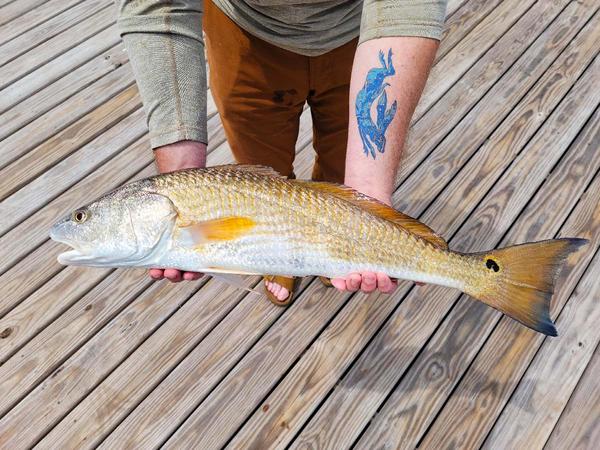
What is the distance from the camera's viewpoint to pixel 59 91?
12.7 ft

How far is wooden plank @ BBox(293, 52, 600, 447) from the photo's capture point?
2463mm

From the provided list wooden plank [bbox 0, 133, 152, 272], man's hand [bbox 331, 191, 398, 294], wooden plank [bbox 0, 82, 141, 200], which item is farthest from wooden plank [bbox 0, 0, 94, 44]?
man's hand [bbox 331, 191, 398, 294]

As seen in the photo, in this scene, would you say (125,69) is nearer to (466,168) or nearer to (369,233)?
(466,168)

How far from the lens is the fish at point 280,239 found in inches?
66.2

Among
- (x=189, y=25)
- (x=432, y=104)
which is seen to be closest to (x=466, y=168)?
(x=432, y=104)

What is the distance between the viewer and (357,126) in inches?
73.9

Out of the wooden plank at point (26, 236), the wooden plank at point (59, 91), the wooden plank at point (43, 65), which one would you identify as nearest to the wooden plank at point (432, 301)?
the wooden plank at point (26, 236)

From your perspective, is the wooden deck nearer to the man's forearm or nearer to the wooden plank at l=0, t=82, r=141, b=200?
the wooden plank at l=0, t=82, r=141, b=200

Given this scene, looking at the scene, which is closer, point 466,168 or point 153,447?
point 153,447

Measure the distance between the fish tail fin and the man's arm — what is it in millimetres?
325

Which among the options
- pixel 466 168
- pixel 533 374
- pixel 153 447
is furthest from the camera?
pixel 466 168

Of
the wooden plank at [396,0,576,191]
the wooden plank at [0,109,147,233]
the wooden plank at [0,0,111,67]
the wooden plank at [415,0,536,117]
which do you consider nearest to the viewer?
the wooden plank at [0,109,147,233]

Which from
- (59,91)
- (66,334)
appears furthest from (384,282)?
(59,91)

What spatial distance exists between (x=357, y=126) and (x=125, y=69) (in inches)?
110
